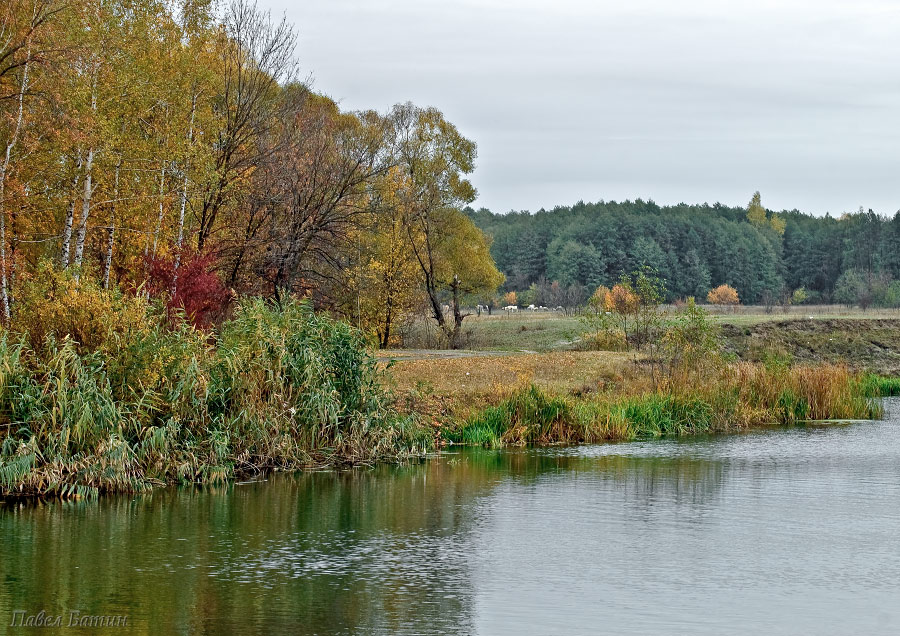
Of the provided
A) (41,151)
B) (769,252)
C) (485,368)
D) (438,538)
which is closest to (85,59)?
(41,151)

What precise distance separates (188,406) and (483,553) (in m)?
6.75

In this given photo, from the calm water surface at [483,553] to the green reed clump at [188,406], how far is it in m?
0.64

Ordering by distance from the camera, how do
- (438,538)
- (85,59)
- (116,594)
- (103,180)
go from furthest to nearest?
(103,180) → (85,59) → (438,538) → (116,594)

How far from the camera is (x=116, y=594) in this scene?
10.8m


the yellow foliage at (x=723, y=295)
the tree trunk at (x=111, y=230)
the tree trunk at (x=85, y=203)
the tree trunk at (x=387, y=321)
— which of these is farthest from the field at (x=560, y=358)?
the yellow foliage at (x=723, y=295)

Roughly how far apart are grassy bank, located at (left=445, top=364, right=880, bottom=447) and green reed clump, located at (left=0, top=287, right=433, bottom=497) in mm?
2735

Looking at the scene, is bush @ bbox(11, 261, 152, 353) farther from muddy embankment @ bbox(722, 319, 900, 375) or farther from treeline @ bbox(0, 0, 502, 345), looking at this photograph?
muddy embankment @ bbox(722, 319, 900, 375)

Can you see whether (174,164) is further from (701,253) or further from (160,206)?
(701,253)

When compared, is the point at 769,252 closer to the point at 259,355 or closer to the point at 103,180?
the point at 103,180

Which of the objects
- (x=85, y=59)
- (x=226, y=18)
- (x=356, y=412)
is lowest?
(x=356, y=412)

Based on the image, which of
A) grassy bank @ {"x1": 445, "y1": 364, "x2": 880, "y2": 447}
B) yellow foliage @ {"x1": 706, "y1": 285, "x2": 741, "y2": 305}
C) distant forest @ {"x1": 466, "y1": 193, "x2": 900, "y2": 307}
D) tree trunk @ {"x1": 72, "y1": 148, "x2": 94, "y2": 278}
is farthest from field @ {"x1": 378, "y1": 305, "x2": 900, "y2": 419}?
distant forest @ {"x1": 466, "y1": 193, "x2": 900, "y2": 307}

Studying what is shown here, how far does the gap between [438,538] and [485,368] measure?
17.4m

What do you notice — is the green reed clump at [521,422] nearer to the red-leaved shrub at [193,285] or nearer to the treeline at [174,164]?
the treeline at [174,164]

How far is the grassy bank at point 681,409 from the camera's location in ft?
77.0
